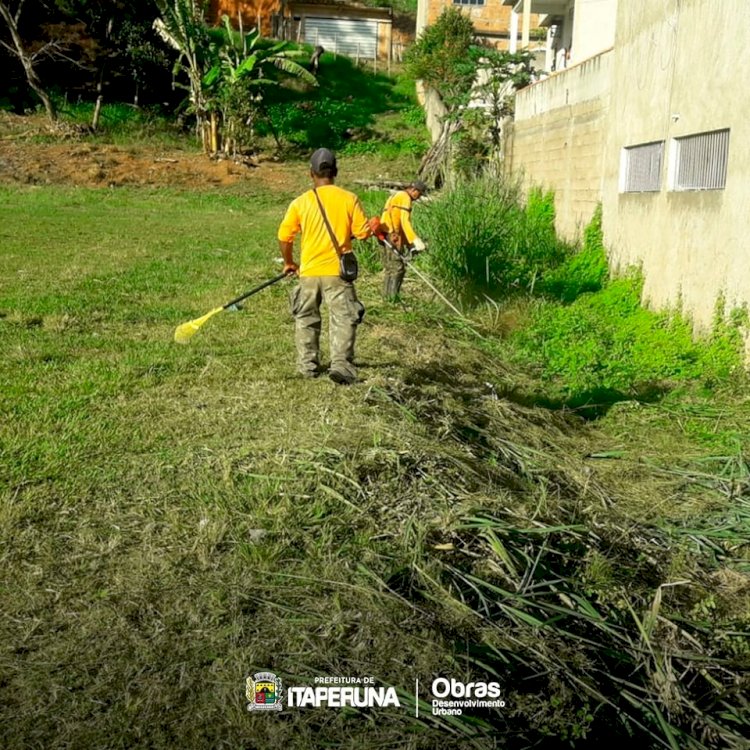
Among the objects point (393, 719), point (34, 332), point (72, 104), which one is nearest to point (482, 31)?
point (72, 104)

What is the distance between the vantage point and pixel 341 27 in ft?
120

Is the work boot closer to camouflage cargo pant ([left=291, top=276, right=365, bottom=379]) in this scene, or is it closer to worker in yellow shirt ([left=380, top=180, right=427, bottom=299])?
camouflage cargo pant ([left=291, top=276, right=365, bottom=379])

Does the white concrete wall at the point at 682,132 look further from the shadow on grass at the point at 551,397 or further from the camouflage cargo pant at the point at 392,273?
the camouflage cargo pant at the point at 392,273

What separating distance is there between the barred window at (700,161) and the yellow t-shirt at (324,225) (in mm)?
4375

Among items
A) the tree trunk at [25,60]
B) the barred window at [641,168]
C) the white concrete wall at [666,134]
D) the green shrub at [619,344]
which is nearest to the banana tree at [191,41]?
the tree trunk at [25,60]

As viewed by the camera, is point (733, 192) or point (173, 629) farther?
point (733, 192)

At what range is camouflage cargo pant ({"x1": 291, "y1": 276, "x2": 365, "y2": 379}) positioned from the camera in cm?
674

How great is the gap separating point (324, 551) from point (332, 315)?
2796mm

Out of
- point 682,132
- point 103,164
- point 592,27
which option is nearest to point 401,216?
point 682,132

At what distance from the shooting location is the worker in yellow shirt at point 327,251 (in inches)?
262

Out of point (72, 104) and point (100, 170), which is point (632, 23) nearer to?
point (100, 170)

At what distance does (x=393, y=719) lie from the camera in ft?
11.0

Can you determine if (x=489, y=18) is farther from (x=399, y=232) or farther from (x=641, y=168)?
Answer: (x=399, y=232)

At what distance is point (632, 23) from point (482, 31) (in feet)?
82.5
